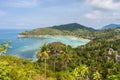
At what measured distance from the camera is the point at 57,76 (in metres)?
78.3

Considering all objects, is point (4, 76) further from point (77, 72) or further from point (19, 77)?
point (77, 72)

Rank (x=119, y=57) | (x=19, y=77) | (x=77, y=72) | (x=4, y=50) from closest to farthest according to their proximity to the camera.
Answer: (x=4, y=50) < (x=19, y=77) < (x=77, y=72) < (x=119, y=57)

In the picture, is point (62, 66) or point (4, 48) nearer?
point (4, 48)

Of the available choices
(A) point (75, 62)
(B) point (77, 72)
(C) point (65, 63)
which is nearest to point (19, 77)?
(B) point (77, 72)

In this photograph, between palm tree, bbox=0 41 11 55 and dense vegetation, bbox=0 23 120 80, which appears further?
dense vegetation, bbox=0 23 120 80

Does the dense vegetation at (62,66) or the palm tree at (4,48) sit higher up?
the palm tree at (4,48)

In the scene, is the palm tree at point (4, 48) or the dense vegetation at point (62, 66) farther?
the dense vegetation at point (62, 66)

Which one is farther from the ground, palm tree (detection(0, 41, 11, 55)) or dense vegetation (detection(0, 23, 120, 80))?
palm tree (detection(0, 41, 11, 55))

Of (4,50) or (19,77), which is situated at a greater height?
(4,50)

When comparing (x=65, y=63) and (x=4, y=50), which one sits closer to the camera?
(x=4, y=50)

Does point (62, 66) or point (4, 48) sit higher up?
point (4, 48)

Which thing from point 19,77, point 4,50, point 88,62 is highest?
point 4,50

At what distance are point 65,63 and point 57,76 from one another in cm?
3436

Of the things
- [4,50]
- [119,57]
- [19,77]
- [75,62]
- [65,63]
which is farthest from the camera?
[119,57]
